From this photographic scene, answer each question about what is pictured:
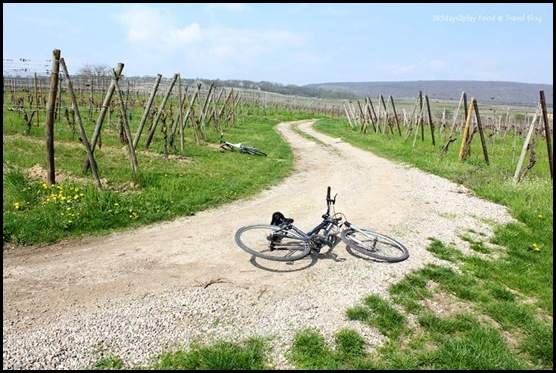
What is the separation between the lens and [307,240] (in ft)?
20.9

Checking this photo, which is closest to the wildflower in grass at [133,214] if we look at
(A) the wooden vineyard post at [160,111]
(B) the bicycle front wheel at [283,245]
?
(B) the bicycle front wheel at [283,245]

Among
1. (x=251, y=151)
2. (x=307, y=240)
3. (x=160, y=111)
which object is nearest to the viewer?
(x=307, y=240)

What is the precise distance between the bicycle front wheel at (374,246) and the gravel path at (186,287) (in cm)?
16

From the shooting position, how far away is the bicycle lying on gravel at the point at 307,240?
6.40 metres

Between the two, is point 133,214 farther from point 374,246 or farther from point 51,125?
point 374,246

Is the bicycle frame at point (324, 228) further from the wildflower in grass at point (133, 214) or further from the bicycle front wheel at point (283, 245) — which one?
the wildflower in grass at point (133, 214)

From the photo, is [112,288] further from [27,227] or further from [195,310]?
[27,227]

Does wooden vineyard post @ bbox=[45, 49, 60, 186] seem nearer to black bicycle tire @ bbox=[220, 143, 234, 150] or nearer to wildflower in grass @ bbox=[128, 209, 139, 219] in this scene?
wildflower in grass @ bbox=[128, 209, 139, 219]

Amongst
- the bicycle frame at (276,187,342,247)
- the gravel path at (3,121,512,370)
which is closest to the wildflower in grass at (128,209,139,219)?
the gravel path at (3,121,512,370)

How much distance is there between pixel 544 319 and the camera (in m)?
5.07

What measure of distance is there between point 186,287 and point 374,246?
333 cm

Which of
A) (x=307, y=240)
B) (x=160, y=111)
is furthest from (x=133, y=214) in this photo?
(x=160, y=111)

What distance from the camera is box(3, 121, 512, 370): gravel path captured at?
418 centimetres

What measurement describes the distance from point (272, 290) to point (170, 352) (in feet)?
5.75
